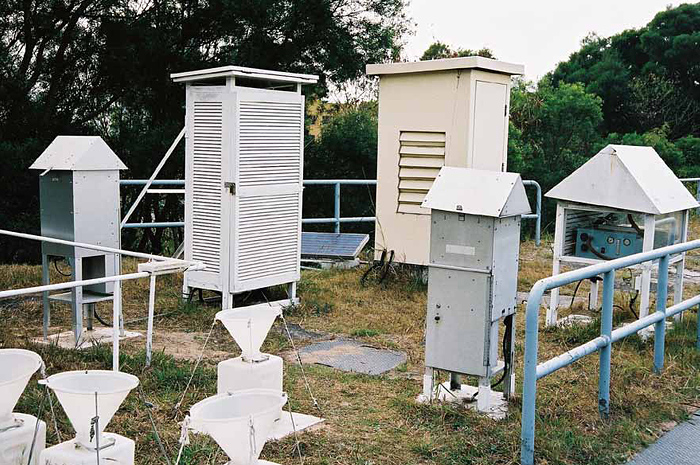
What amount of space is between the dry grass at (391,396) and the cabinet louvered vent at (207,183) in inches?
23.2

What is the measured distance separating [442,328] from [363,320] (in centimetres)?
262

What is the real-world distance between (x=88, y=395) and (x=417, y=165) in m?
6.32

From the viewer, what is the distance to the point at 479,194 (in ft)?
15.9

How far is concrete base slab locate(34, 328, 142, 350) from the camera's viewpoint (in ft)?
20.7

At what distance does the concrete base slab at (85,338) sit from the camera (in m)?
6.30

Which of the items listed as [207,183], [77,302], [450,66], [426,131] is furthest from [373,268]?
[77,302]

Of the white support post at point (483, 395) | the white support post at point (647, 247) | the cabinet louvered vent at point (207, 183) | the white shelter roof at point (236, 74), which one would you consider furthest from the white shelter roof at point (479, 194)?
the cabinet louvered vent at point (207, 183)

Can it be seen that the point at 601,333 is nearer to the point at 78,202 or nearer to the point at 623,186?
the point at 623,186

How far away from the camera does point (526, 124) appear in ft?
59.2

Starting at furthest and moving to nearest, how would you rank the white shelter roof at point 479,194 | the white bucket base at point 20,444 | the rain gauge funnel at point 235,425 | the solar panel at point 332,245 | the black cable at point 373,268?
the solar panel at point 332,245
the black cable at point 373,268
the white shelter roof at point 479,194
the white bucket base at point 20,444
the rain gauge funnel at point 235,425

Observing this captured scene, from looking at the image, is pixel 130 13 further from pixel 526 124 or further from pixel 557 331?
pixel 557 331

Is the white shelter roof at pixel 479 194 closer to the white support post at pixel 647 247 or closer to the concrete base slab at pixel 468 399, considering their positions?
the concrete base slab at pixel 468 399

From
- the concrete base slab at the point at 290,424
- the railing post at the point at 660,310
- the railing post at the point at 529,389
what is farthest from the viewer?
the railing post at the point at 660,310

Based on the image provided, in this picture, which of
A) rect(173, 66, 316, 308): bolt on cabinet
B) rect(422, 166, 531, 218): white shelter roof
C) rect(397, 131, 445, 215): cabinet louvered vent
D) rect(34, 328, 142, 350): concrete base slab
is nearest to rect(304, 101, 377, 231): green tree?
rect(397, 131, 445, 215): cabinet louvered vent
